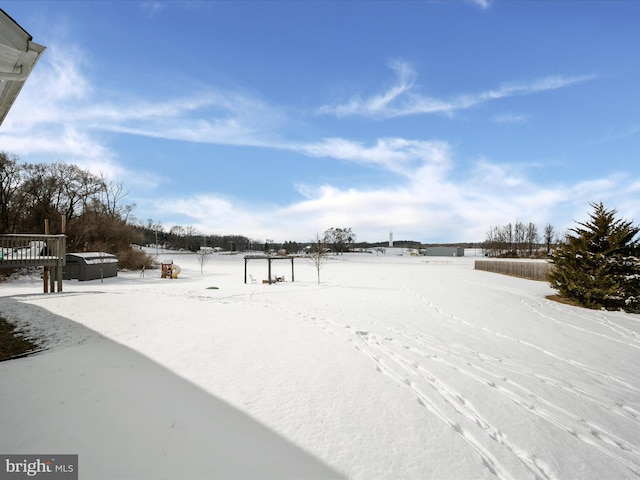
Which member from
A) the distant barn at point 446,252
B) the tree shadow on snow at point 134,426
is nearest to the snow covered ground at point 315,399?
the tree shadow on snow at point 134,426

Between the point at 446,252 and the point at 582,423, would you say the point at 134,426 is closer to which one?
the point at 582,423

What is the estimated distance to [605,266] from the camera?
41.5 feet

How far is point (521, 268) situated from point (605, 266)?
1260 centimetres

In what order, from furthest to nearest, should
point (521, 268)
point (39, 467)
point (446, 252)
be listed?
point (446, 252), point (521, 268), point (39, 467)

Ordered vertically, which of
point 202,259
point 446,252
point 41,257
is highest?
point 41,257

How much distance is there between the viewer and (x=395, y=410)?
3748mm

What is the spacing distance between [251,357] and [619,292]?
50.1 feet

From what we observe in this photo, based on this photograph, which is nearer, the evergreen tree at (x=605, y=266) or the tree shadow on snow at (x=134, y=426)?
the tree shadow on snow at (x=134, y=426)

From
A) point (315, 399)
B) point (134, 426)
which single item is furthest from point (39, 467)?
point (315, 399)

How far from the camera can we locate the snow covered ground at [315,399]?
9.45ft

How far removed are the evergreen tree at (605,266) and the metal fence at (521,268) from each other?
235 inches

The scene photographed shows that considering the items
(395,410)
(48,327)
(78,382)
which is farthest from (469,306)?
(48,327)

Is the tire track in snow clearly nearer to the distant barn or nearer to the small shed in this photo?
the small shed

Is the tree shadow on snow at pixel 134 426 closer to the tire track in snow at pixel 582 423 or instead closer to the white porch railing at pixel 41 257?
the tire track in snow at pixel 582 423
